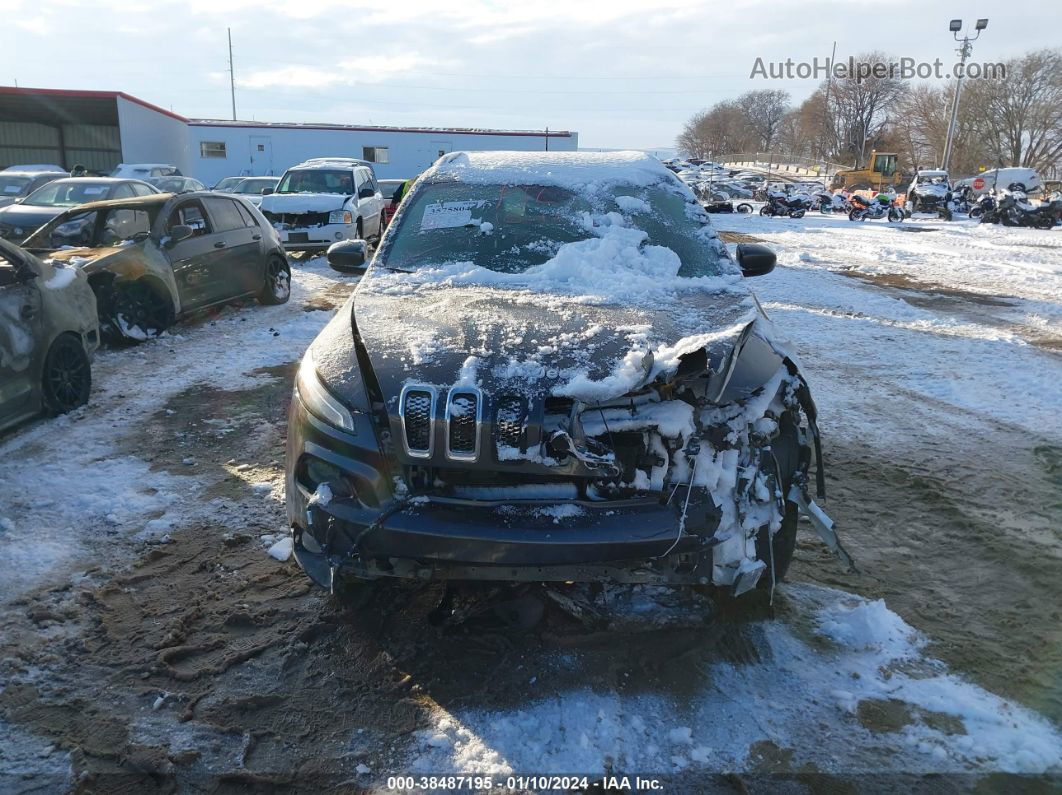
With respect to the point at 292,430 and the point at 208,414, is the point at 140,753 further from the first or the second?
the point at 208,414

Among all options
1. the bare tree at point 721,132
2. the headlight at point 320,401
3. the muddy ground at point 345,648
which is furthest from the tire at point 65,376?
the bare tree at point 721,132

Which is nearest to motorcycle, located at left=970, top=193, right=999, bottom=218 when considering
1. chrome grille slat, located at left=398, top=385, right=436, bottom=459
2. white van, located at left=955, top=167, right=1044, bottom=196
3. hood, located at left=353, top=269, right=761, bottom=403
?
white van, located at left=955, top=167, right=1044, bottom=196

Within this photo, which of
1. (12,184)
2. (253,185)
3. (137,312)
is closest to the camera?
(137,312)

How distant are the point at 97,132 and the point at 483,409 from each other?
1424 inches

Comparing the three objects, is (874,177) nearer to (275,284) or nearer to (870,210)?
(870,210)

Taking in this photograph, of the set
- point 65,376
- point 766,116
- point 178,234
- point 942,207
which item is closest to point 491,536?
point 65,376

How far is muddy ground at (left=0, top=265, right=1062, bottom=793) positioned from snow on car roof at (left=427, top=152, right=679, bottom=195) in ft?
7.63

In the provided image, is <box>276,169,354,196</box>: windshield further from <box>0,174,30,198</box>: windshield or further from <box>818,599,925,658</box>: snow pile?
<box>818,599,925,658</box>: snow pile

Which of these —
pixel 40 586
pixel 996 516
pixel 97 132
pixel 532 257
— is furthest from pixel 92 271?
pixel 97 132

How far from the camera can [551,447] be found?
2.70m

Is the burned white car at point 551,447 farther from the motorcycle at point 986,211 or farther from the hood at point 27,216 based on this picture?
the motorcycle at point 986,211

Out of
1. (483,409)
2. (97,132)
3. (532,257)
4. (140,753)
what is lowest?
(140,753)

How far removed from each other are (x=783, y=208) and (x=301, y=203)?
24.4 metres

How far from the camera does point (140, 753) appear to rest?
253 cm
